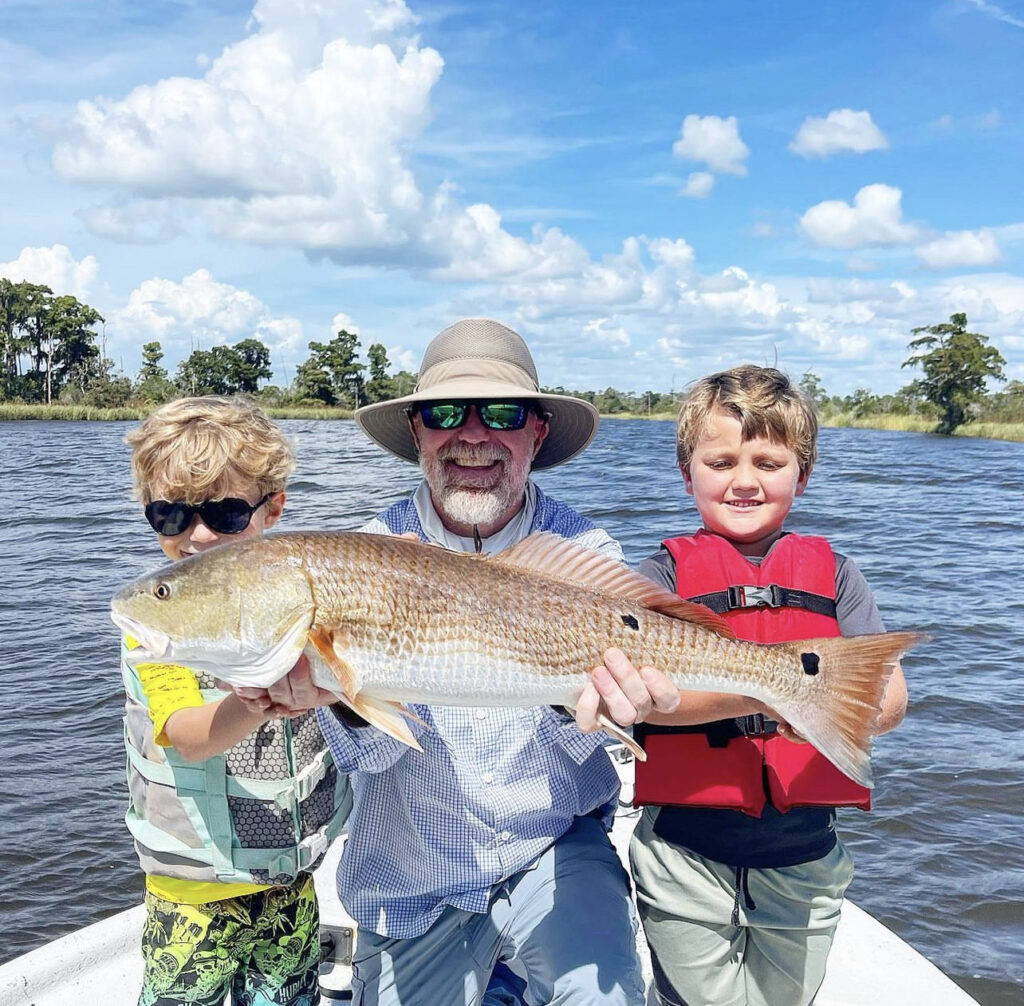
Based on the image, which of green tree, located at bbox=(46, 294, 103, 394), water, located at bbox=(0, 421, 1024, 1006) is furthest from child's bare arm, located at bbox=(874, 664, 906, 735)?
green tree, located at bbox=(46, 294, 103, 394)

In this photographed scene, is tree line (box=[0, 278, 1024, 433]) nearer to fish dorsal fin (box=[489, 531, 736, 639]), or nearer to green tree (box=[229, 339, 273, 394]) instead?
green tree (box=[229, 339, 273, 394])

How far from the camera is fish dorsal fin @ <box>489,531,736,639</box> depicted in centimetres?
291

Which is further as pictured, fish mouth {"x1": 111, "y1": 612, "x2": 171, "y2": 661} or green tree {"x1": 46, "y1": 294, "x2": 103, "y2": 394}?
green tree {"x1": 46, "y1": 294, "x2": 103, "y2": 394}

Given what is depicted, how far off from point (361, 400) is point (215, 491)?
109896 millimetres

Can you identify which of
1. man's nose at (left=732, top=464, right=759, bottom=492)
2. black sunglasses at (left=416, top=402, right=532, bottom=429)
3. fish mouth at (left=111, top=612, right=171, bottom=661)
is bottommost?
fish mouth at (left=111, top=612, right=171, bottom=661)

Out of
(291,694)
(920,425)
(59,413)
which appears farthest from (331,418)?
(291,694)

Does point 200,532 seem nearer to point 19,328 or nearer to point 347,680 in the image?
point 347,680

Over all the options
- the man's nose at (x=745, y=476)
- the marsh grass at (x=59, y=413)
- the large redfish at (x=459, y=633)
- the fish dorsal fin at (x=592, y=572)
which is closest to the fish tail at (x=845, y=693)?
the large redfish at (x=459, y=633)

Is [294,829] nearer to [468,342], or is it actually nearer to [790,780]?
[790,780]

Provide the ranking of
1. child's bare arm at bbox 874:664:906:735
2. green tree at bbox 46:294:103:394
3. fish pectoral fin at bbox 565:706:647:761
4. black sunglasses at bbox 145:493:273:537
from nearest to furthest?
1. fish pectoral fin at bbox 565:706:647:761
2. child's bare arm at bbox 874:664:906:735
3. black sunglasses at bbox 145:493:273:537
4. green tree at bbox 46:294:103:394

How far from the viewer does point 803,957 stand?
3.23m

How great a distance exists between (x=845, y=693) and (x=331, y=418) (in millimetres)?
92631

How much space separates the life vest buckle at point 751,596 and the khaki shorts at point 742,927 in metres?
0.92

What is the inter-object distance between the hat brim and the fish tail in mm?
1509
